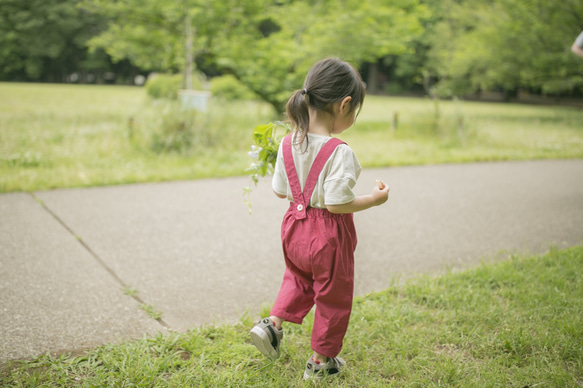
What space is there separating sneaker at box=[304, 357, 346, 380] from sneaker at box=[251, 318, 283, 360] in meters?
0.17

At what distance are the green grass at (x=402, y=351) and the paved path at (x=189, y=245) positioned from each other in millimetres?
208

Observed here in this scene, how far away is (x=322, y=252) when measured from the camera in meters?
1.94

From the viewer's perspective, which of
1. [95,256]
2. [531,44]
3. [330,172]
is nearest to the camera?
[330,172]

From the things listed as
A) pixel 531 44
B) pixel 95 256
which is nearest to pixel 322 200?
pixel 95 256

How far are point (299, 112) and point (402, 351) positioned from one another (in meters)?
1.31

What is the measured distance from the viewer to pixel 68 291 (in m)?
2.86

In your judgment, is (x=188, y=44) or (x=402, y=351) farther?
(x=188, y=44)

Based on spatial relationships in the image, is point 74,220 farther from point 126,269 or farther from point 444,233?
point 444,233

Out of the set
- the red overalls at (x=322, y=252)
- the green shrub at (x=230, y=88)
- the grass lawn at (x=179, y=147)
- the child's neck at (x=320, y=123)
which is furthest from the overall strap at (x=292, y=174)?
the green shrub at (x=230, y=88)

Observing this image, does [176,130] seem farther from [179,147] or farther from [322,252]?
[322,252]

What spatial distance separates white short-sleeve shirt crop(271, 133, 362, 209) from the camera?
1831 millimetres

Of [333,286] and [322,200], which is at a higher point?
[322,200]

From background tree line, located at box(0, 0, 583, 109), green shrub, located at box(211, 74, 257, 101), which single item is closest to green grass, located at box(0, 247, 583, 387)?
background tree line, located at box(0, 0, 583, 109)

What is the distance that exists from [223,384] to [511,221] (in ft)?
12.4
